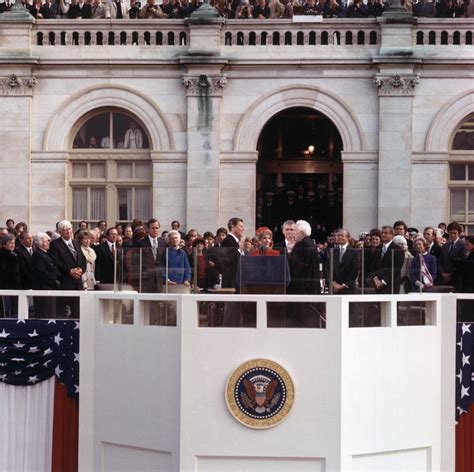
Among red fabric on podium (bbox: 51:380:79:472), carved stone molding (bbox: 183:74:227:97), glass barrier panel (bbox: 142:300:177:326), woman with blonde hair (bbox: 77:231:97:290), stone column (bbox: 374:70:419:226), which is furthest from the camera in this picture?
carved stone molding (bbox: 183:74:227:97)

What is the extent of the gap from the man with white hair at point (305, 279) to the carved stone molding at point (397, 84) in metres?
15.6

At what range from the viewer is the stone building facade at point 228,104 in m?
39.4

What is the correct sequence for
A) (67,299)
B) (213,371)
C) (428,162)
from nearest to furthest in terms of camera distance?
1. (213,371)
2. (67,299)
3. (428,162)

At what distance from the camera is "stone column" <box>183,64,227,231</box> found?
1558 inches

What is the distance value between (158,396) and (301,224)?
3.39 meters

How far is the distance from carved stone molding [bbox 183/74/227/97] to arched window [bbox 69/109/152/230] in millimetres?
1682

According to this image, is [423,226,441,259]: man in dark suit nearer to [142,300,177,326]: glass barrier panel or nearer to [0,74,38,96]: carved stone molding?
[142,300,177,326]: glass barrier panel

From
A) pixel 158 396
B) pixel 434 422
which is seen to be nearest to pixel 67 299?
pixel 158 396

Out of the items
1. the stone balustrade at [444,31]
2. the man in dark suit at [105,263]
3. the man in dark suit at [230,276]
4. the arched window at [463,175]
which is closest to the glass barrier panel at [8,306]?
the man in dark suit at [105,263]

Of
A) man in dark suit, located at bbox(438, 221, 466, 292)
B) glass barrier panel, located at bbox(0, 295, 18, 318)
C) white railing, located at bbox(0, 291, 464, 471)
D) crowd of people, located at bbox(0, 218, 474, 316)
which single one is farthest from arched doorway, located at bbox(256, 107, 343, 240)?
white railing, located at bbox(0, 291, 464, 471)

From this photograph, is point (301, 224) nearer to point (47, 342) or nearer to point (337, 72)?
point (47, 342)

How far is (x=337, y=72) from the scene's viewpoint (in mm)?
39625

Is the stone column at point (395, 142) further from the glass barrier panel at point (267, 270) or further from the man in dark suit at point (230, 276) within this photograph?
the man in dark suit at point (230, 276)

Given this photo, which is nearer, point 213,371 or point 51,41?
point 213,371
